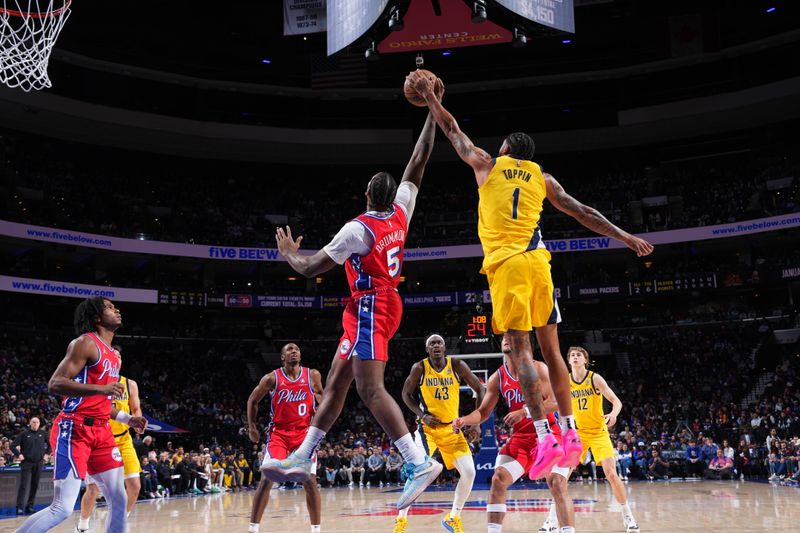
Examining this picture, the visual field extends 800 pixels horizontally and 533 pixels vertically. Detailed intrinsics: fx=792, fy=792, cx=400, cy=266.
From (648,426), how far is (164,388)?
64.1 ft

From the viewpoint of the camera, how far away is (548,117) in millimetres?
38938

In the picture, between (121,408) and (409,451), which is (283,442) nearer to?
(121,408)

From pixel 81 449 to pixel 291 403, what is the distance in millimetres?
3362

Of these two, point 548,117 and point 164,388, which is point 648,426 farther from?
point 164,388

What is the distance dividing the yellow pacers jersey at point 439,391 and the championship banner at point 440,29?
12.5 metres

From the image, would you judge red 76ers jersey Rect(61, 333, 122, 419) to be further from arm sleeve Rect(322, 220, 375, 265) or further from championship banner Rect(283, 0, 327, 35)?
championship banner Rect(283, 0, 327, 35)

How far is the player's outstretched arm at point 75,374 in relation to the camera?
644 centimetres

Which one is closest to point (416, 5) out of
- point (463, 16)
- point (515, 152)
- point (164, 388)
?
point (463, 16)

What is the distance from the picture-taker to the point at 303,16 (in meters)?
24.7

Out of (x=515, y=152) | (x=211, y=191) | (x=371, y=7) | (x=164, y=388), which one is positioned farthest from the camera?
(x=211, y=191)

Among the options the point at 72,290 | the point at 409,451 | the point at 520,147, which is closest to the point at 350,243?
the point at 409,451

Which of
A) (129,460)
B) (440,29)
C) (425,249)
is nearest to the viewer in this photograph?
(129,460)

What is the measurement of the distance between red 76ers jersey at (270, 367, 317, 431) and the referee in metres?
7.47

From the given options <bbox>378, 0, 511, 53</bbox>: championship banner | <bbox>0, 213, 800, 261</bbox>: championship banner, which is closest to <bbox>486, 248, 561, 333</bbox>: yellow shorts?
<bbox>378, 0, 511, 53</bbox>: championship banner
